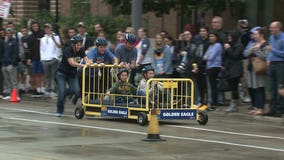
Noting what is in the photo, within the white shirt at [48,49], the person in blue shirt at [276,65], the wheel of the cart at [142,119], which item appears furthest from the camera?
the white shirt at [48,49]

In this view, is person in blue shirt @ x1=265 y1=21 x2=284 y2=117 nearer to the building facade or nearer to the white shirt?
the building facade

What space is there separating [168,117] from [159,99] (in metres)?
0.44

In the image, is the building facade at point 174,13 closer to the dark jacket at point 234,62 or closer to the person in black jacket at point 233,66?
the person in black jacket at point 233,66

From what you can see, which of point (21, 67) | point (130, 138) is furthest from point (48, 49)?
point (130, 138)

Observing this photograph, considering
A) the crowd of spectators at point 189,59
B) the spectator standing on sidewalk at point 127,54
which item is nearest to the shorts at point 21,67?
the crowd of spectators at point 189,59

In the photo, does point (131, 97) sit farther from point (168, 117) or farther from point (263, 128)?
point (263, 128)

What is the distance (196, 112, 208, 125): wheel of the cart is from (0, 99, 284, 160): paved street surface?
19 centimetres

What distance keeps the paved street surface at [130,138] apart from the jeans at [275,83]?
1.24 ft

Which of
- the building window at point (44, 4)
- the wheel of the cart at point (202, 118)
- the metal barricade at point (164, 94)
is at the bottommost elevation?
the wheel of the cart at point (202, 118)

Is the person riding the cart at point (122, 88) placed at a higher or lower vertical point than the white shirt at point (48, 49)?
lower

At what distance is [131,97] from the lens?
14703 mm

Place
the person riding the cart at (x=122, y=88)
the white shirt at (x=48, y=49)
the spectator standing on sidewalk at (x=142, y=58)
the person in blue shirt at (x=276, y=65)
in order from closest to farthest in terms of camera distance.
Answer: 1. the person riding the cart at (x=122, y=88)
2. the person in blue shirt at (x=276, y=65)
3. the spectator standing on sidewalk at (x=142, y=58)
4. the white shirt at (x=48, y=49)

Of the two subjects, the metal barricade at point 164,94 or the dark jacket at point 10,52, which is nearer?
the metal barricade at point 164,94

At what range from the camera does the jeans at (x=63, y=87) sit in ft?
51.0
